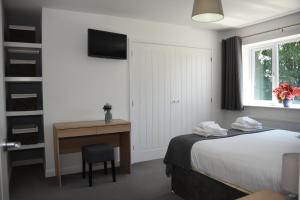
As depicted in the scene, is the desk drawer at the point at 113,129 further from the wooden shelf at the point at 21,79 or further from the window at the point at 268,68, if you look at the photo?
the window at the point at 268,68

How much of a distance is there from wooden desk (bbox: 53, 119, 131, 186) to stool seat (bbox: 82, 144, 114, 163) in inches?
7.6

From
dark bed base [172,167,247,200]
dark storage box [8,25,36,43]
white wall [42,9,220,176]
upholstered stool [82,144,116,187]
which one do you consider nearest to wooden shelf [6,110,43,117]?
white wall [42,9,220,176]

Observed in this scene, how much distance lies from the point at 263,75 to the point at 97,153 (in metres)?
3.25

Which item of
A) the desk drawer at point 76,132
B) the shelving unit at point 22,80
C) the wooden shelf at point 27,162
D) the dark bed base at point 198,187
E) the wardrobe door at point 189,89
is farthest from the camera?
the wardrobe door at point 189,89

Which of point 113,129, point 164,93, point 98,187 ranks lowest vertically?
point 98,187

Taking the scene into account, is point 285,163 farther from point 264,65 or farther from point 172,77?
point 264,65

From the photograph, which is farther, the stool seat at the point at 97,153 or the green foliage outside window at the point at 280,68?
the green foliage outside window at the point at 280,68

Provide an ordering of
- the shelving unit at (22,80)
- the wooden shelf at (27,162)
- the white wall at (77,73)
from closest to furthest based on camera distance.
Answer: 1. the shelving unit at (22,80)
2. the white wall at (77,73)
3. the wooden shelf at (27,162)

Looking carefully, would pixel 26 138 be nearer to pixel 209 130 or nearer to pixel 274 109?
pixel 209 130

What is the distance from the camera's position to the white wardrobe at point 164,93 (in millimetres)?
4035

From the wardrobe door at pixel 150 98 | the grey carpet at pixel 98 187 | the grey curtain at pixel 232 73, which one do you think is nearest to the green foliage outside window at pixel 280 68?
the grey curtain at pixel 232 73

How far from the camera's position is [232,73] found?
4508mm

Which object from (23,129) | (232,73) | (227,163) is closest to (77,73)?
(23,129)

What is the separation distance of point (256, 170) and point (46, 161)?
280 centimetres
